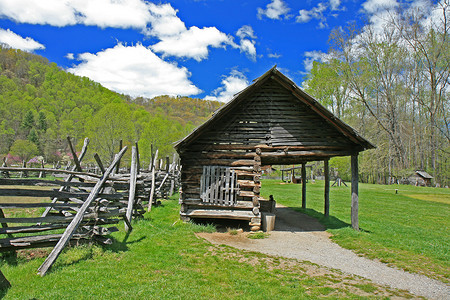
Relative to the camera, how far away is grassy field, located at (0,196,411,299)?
202 inches

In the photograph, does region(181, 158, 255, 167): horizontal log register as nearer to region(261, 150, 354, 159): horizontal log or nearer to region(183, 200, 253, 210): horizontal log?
region(261, 150, 354, 159): horizontal log

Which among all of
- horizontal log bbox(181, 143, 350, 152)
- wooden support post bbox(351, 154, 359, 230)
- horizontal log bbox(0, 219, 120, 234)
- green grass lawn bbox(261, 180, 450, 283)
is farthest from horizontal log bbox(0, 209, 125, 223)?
wooden support post bbox(351, 154, 359, 230)

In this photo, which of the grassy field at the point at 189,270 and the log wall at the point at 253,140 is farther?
the log wall at the point at 253,140

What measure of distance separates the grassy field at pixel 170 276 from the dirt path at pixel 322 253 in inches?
20.7

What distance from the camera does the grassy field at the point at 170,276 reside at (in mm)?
5133

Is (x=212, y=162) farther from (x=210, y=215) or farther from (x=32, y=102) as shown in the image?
(x=32, y=102)

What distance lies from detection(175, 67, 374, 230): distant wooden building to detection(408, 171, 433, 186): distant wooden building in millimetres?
36623

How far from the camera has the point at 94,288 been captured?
518 centimetres

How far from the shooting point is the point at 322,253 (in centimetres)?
836

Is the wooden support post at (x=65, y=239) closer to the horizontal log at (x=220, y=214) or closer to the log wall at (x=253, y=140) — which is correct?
the log wall at (x=253, y=140)

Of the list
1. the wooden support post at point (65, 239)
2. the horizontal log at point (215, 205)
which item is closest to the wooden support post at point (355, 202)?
the horizontal log at point (215, 205)

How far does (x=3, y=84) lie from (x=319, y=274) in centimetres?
12103

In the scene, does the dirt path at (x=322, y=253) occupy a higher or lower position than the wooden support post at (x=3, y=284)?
lower

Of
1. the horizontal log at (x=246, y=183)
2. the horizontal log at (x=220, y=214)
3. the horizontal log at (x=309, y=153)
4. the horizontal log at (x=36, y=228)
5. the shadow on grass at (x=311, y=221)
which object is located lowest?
the shadow on grass at (x=311, y=221)
